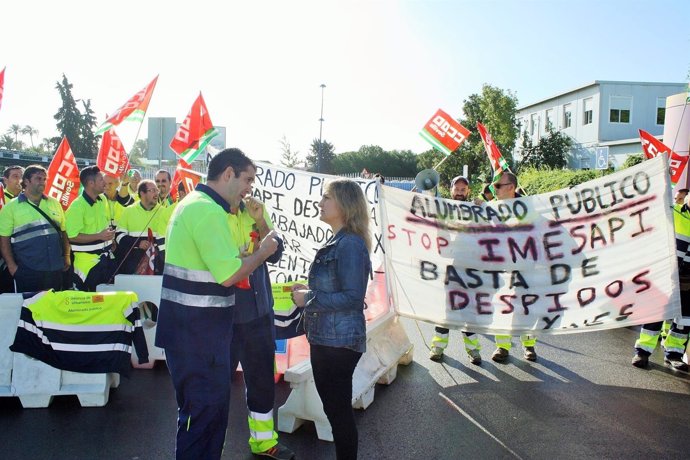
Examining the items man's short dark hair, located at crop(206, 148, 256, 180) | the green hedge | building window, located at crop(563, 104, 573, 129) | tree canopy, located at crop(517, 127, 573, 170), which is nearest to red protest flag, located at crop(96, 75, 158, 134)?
man's short dark hair, located at crop(206, 148, 256, 180)

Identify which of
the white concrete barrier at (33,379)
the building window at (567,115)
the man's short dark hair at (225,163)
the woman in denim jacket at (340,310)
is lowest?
the white concrete barrier at (33,379)

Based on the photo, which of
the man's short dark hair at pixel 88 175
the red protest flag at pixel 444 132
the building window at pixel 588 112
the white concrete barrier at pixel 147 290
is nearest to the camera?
the white concrete barrier at pixel 147 290

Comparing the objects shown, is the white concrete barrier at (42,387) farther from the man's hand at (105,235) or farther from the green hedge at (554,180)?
the green hedge at (554,180)

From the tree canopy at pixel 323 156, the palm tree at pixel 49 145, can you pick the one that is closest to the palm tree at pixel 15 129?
the palm tree at pixel 49 145

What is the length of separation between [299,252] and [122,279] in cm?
194

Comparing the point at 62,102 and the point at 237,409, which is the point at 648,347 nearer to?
the point at 237,409

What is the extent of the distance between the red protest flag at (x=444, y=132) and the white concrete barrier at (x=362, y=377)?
14.2 feet

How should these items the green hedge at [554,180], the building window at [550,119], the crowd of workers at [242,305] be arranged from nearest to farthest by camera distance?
1. the crowd of workers at [242,305]
2. the green hedge at [554,180]
3. the building window at [550,119]

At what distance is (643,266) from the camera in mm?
4988

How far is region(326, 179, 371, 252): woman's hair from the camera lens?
320 cm

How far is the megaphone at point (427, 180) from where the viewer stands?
27.7 ft

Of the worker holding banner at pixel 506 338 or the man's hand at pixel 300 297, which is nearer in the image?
the man's hand at pixel 300 297

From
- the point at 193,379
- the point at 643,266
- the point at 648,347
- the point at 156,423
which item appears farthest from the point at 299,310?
the point at 648,347

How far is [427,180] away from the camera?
852 cm
